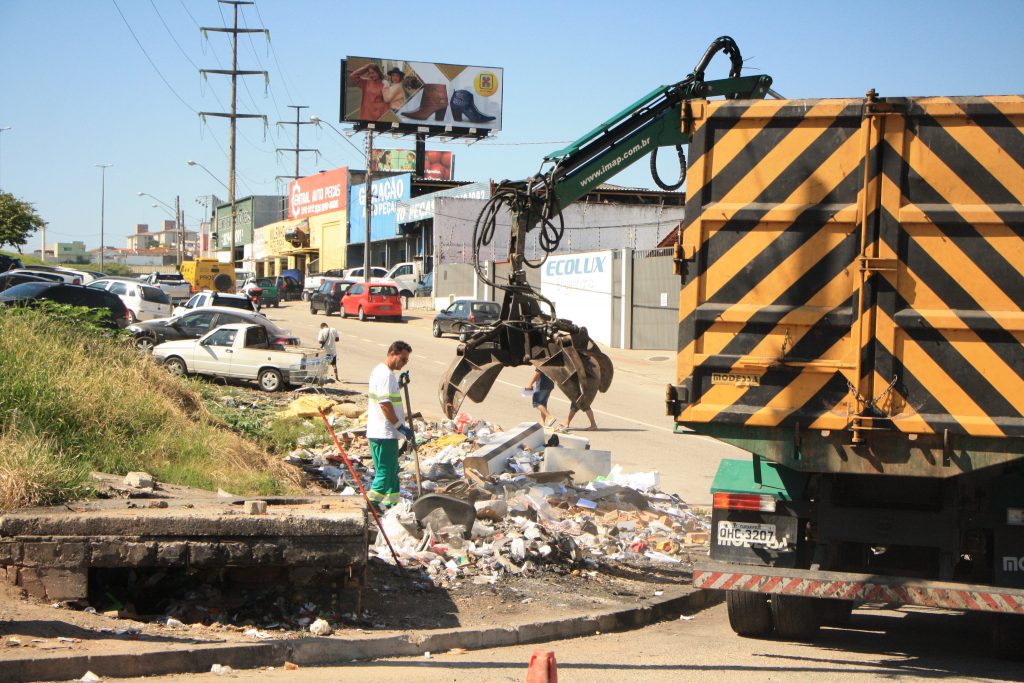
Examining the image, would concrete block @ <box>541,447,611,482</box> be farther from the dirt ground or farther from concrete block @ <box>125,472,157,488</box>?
concrete block @ <box>125,472,157,488</box>

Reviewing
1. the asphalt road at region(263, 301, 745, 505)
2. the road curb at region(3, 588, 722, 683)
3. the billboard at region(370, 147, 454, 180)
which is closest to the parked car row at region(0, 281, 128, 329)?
the asphalt road at region(263, 301, 745, 505)

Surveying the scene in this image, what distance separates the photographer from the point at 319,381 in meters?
24.4

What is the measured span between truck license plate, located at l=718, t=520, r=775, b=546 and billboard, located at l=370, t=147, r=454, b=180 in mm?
77616

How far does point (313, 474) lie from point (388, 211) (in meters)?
53.6

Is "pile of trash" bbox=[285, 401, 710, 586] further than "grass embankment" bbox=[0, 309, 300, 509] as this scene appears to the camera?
Yes

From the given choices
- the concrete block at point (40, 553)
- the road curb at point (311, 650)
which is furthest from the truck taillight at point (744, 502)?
the concrete block at point (40, 553)

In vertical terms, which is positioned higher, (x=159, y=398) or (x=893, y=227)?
(x=893, y=227)

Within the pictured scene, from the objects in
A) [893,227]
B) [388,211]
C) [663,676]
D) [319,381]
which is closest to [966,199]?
[893,227]

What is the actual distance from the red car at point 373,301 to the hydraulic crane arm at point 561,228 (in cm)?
3630

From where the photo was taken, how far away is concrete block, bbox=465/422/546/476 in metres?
13.0

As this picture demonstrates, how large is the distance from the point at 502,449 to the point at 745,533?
21.1 ft

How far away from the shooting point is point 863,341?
258 inches

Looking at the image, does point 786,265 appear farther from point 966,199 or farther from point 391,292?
point 391,292

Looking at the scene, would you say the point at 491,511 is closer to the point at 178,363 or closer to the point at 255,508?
the point at 255,508
